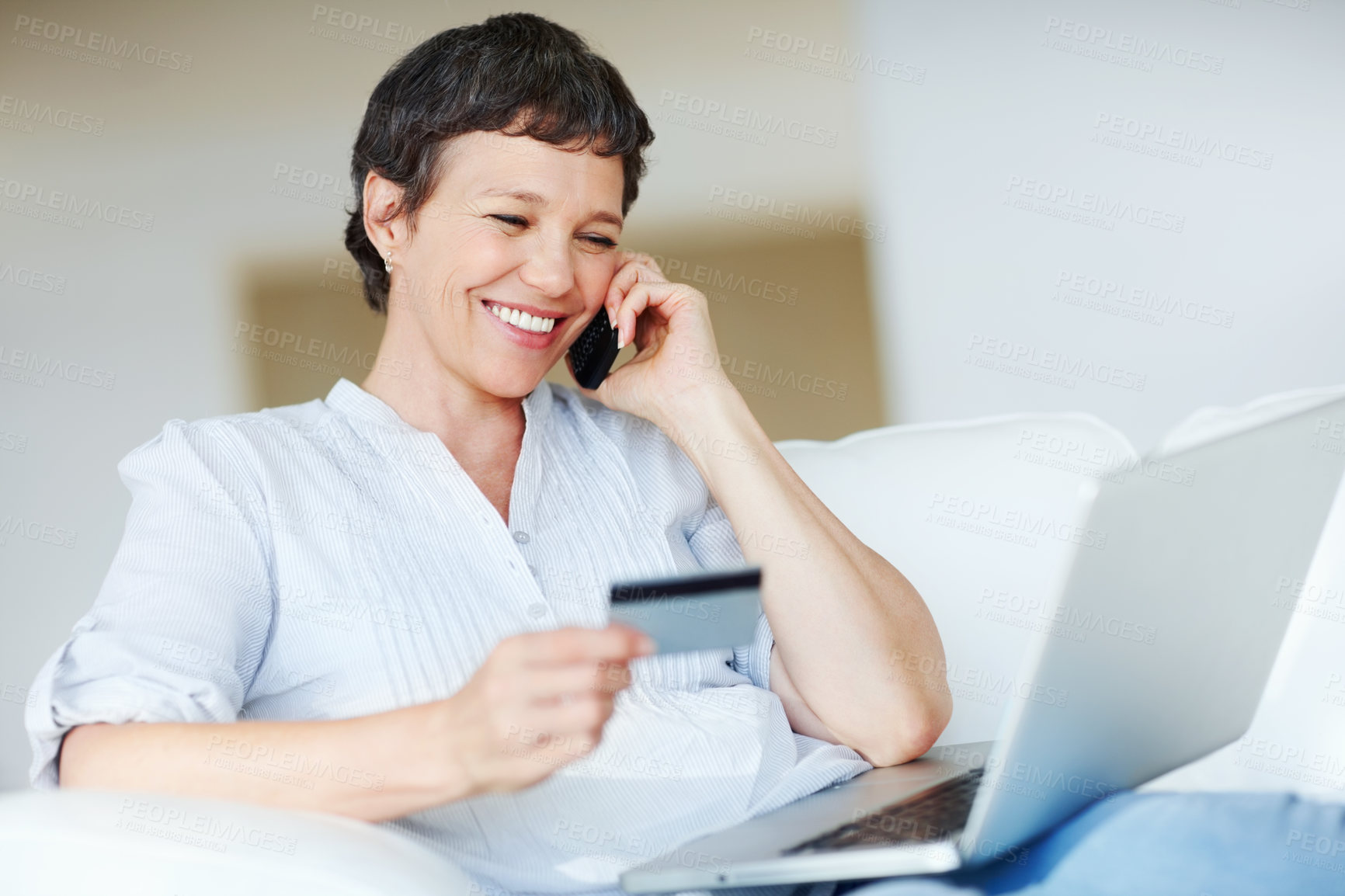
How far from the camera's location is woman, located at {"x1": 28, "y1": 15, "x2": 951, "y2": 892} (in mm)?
1002

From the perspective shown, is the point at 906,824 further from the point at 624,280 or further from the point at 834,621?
the point at 624,280

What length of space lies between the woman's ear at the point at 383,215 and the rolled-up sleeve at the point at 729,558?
60 cm

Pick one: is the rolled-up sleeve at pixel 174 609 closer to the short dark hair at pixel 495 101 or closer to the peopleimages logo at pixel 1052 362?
the short dark hair at pixel 495 101

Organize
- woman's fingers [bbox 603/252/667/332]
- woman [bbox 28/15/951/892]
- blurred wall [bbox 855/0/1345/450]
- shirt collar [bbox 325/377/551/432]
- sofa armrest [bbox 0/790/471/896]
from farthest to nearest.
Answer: blurred wall [bbox 855/0/1345/450] → woman's fingers [bbox 603/252/667/332] → shirt collar [bbox 325/377/551/432] → woman [bbox 28/15/951/892] → sofa armrest [bbox 0/790/471/896]

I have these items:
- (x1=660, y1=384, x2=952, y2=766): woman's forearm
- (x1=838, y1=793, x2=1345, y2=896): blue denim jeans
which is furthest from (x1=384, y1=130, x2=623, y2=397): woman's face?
(x1=838, y1=793, x2=1345, y2=896): blue denim jeans

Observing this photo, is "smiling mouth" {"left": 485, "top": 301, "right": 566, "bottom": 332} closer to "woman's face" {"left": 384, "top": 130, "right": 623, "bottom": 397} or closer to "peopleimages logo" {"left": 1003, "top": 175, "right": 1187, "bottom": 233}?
"woman's face" {"left": 384, "top": 130, "right": 623, "bottom": 397}

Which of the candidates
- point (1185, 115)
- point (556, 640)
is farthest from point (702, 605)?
point (1185, 115)

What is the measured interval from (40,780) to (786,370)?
2.86 metres

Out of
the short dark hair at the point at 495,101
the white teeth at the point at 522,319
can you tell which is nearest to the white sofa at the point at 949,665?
the white teeth at the point at 522,319

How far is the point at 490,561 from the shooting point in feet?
4.51

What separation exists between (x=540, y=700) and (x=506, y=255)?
30.0 inches

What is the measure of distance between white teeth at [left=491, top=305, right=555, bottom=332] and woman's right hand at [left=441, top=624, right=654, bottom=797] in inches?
27.8

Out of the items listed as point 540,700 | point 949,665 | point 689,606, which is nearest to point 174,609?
point 540,700

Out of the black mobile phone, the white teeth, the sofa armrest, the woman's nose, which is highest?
the woman's nose
